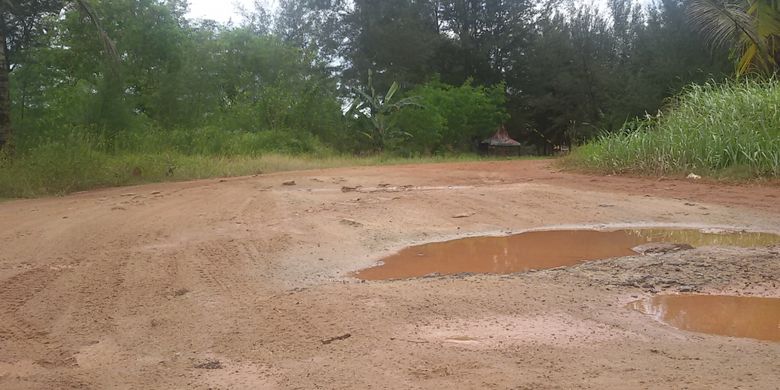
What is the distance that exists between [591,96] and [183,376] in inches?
1449

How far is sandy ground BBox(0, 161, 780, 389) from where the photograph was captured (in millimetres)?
2932

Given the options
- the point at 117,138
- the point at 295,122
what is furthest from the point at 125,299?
the point at 295,122

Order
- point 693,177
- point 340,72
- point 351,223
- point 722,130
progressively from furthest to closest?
1. point 340,72
2. point 722,130
3. point 693,177
4. point 351,223

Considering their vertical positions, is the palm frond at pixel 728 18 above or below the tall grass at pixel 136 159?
above

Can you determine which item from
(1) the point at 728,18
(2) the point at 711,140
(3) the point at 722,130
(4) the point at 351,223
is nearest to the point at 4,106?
(4) the point at 351,223

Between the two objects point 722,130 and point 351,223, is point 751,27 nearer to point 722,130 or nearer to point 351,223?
point 722,130

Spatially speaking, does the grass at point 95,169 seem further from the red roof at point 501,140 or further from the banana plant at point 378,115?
the red roof at point 501,140

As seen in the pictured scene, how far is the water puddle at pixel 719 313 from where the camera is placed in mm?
Result: 3473

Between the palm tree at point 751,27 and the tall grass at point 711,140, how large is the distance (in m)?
2.32

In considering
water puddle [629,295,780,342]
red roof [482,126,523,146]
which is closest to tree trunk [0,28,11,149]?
water puddle [629,295,780,342]

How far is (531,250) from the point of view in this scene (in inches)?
224

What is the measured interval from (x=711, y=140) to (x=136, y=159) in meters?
11.1

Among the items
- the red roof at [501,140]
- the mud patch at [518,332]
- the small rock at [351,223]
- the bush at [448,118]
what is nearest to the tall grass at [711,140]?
the small rock at [351,223]

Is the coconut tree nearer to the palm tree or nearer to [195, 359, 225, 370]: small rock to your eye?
[195, 359, 225, 370]: small rock
